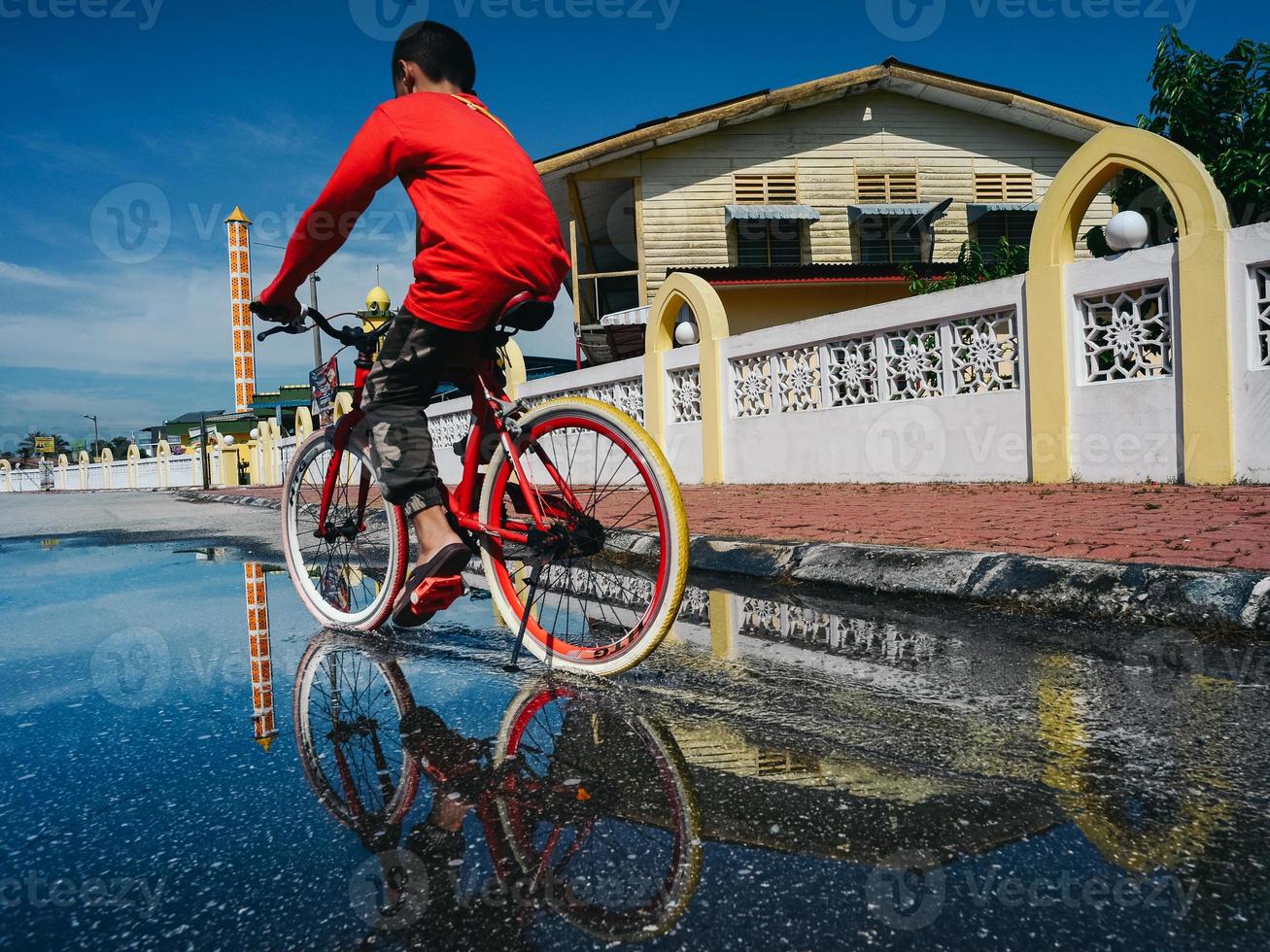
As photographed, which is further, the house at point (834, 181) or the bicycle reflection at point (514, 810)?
the house at point (834, 181)

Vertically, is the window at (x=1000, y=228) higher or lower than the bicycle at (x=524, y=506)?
higher

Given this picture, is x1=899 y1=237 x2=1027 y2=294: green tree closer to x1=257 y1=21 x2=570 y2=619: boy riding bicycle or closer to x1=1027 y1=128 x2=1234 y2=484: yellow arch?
x1=1027 y1=128 x2=1234 y2=484: yellow arch

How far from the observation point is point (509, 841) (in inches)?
70.6

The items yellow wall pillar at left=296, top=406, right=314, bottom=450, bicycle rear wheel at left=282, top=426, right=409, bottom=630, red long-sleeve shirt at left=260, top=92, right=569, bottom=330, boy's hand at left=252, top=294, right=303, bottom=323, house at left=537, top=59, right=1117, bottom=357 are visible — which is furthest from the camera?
yellow wall pillar at left=296, top=406, right=314, bottom=450

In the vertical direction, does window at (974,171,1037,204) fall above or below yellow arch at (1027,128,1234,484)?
above

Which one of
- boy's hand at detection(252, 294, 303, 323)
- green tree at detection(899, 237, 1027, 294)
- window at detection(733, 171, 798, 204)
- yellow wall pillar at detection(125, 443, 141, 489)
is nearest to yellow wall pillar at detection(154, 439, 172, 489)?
yellow wall pillar at detection(125, 443, 141, 489)

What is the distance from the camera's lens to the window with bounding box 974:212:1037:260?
23234mm

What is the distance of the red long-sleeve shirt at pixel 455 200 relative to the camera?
10.0ft

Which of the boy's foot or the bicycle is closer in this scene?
the bicycle

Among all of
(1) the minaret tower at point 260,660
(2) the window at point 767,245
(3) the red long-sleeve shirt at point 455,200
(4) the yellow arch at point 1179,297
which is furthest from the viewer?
(2) the window at point 767,245

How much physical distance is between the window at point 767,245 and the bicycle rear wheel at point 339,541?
1977 cm

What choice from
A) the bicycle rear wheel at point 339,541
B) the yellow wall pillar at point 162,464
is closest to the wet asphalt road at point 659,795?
the bicycle rear wheel at point 339,541

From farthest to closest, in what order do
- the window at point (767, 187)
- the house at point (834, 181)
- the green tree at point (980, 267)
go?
the window at point (767, 187) < the house at point (834, 181) < the green tree at point (980, 267)

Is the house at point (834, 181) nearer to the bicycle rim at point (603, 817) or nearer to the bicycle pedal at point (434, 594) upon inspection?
the bicycle pedal at point (434, 594)
